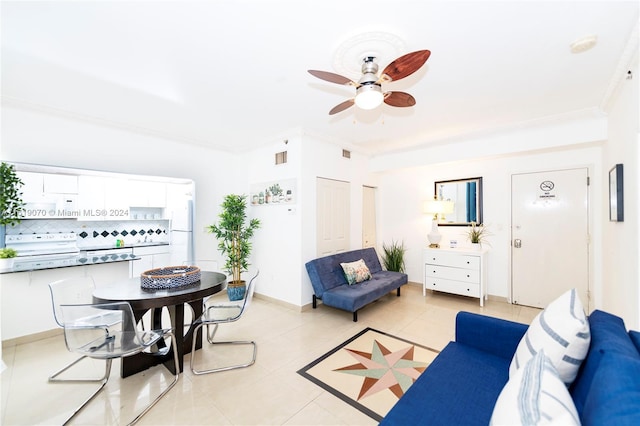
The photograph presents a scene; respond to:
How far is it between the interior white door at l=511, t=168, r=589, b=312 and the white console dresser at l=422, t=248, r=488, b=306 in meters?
0.53

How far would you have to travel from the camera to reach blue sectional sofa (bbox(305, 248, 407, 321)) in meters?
3.38

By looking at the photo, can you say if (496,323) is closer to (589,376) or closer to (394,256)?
(589,376)

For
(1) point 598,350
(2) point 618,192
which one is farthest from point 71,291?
(2) point 618,192

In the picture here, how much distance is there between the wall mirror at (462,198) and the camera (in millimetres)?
4432

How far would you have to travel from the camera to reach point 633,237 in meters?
2.12

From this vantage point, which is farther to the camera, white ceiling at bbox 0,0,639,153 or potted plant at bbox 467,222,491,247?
potted plant at bbox 467,222,491,247

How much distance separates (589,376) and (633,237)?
1867 millimetres

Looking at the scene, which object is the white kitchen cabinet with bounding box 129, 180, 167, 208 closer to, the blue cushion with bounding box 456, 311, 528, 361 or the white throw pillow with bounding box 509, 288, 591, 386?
the blue cushion with bounding box 456, 311, 528, 361

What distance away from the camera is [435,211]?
177 inches

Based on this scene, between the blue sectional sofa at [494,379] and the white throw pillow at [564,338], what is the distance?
0.04m

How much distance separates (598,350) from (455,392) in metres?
0.67

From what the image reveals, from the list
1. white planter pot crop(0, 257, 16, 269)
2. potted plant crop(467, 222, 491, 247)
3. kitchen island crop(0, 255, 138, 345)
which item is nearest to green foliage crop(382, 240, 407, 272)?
potted plant crop(467, 222, 491, 247)

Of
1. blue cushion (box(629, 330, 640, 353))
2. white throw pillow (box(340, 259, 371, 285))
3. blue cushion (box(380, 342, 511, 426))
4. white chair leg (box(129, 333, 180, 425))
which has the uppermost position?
→ blue cushion (box(629, 330, 640, 353))

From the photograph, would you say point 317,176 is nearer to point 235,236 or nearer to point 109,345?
point 235,236
